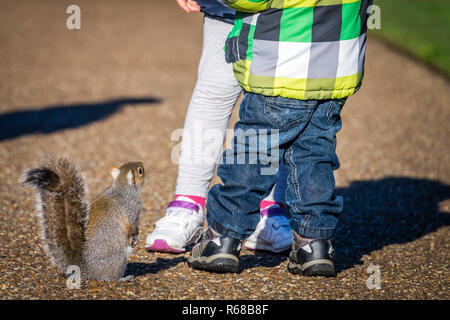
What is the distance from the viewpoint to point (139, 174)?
2.34m

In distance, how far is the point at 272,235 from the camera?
2645 millimetres

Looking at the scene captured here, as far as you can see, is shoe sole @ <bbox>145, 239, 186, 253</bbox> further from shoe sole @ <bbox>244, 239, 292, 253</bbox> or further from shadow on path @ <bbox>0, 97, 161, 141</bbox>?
shadow on path @ <bbox>0, 97, 161, 141</bbox>

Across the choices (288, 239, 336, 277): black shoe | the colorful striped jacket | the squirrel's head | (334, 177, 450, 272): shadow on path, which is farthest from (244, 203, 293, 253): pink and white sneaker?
the colorful striped jacket

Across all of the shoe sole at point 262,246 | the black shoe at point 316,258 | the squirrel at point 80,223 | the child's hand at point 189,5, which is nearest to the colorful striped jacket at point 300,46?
the child's hand at point 189,5

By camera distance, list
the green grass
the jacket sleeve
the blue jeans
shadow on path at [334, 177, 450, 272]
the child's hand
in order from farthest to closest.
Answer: the green grass → shadow on path at [334, 177, 450, 272] → the child's hand → the blue jeans → the jacket sleeve

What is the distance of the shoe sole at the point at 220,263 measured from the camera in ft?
7.45

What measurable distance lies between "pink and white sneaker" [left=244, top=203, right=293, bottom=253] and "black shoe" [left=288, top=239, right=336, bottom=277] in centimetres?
35

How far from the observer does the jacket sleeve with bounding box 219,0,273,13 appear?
6.53 ft

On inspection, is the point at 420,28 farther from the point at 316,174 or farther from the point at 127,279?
the point at 127,279

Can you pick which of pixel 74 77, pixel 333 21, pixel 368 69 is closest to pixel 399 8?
pixel 368 69

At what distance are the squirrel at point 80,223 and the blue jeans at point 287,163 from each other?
378 millimetres

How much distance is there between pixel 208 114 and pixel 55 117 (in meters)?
2.88

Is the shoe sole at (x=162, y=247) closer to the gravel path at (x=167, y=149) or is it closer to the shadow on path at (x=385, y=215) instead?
the gravel path at (x=167, y=149)

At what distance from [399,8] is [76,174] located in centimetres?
1032
